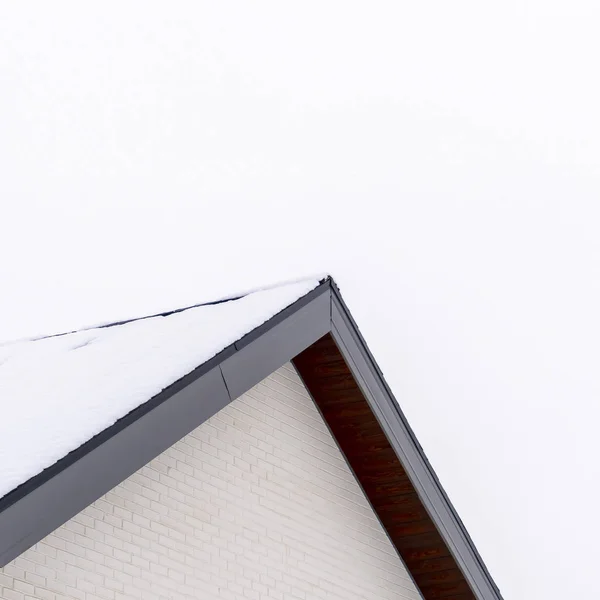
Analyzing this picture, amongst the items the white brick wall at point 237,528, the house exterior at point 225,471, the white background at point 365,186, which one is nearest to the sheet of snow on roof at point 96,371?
the house exterior at point 225,471

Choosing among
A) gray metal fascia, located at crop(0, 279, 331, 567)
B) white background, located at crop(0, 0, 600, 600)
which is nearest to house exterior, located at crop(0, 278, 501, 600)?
gray metal fascia, located at crop(0, 279, 331, 567)

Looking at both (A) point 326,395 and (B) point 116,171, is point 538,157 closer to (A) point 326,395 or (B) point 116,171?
(B) point 116,171

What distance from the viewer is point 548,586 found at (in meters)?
22.5

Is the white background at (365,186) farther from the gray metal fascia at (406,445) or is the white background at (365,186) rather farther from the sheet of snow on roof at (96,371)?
the sheet of snow on roof at (96,371)

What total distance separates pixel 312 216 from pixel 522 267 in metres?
6.53

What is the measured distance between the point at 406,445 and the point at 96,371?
2029 mm

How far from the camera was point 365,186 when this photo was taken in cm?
2831

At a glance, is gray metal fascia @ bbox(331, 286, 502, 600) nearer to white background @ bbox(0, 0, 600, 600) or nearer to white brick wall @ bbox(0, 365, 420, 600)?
white brick wall @ bbox(0, 365, 420, 600)

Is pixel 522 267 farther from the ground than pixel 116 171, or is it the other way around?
pixel 116 171

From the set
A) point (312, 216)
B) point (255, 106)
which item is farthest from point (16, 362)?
point (255, 106)

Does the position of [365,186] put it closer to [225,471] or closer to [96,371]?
[225,471]

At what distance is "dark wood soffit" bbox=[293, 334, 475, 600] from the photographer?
19.8ft

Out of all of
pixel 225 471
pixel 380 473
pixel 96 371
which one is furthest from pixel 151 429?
pixel 380 473

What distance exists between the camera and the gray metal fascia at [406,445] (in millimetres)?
5727
